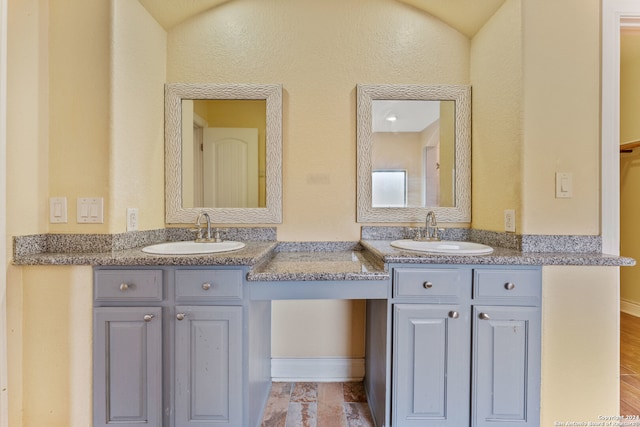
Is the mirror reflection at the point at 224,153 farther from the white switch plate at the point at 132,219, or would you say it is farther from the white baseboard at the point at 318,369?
the white baseboard at the point at 318,369

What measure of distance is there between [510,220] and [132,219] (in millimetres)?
1899

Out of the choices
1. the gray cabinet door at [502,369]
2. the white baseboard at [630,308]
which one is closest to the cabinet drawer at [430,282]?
the gray cabinet door at [502,369]

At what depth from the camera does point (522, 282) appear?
136 centimetres

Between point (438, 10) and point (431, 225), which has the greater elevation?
point (438, 10)

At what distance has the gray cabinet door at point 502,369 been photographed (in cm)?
136

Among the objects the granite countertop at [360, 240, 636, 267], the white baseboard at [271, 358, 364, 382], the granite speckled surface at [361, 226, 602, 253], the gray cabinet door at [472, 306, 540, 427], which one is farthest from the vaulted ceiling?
the white baseboard at [271, 358, 364, 382]

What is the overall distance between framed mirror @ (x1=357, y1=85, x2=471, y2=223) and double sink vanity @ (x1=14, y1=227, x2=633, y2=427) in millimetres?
556

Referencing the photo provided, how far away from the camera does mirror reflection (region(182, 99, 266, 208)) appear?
1917 mm

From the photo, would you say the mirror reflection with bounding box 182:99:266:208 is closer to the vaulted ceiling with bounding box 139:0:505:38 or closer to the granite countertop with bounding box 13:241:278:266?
the vaulted ceiling with bounding box 139:0:505:38

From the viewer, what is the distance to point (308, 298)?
4.50 ft

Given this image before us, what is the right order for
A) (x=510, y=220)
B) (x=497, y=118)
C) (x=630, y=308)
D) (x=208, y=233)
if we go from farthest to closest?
(x=630, y=308), (x=208, y=233), (x=497, y=118), (x=510, y=220)

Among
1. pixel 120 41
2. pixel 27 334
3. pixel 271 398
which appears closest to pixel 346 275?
pixel 271 398

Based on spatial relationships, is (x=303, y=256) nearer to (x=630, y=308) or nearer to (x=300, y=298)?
(x=300, y=298)

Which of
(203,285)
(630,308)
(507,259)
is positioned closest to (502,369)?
(507,259)
